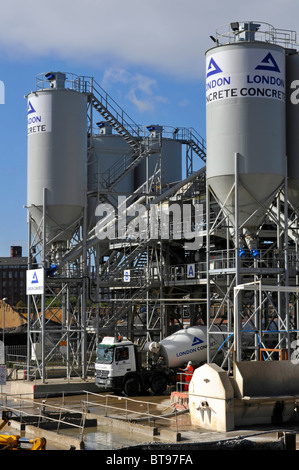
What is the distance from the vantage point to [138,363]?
36.4m

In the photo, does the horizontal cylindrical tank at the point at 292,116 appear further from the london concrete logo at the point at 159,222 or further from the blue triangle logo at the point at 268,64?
the london concrete logo at the point at 159,222

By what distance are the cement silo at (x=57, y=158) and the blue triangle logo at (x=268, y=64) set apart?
1189cm

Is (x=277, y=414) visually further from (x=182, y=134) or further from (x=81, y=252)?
(x=182, y=134)

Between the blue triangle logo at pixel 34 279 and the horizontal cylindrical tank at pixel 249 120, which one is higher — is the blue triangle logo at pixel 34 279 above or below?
below

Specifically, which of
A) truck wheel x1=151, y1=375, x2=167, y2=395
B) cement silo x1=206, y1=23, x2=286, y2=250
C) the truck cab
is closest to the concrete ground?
the truck cab

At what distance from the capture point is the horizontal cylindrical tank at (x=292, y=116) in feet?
118

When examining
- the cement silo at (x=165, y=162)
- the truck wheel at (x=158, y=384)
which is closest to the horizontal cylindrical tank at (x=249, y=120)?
the truck wheel at (x=158, y=384)

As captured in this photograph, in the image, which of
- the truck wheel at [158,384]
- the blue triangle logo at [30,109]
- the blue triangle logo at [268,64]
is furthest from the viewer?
the blue triangle logo at [30,109]

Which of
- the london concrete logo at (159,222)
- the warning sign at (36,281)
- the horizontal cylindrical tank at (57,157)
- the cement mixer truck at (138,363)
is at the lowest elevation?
the cement mixer truck at (138,363)

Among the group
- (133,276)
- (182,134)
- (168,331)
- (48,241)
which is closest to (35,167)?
(48,241)

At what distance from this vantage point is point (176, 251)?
50844mm

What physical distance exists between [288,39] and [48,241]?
16560 millimetres

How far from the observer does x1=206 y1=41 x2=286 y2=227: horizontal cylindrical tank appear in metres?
33.8

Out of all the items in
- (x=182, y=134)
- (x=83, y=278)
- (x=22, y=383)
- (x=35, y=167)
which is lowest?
(x=22, y=383)
